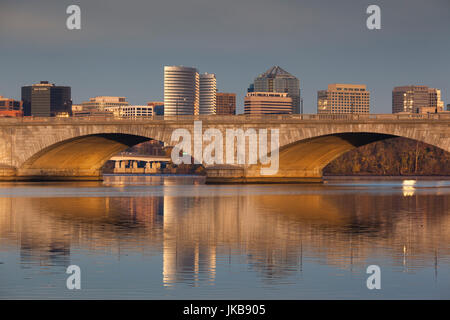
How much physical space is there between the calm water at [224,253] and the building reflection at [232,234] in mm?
39

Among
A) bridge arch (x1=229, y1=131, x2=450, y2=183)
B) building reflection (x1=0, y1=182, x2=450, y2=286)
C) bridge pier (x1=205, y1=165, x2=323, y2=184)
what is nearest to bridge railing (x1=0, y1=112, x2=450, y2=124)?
bridge arch (x1=229, y1=131, x2=450, y2=183)

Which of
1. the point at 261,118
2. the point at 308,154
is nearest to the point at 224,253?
the point at 261,118

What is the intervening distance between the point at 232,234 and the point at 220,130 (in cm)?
6001

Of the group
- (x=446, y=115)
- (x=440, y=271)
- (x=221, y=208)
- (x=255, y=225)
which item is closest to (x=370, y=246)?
(x=440, y=271)

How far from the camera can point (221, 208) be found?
45.3 m

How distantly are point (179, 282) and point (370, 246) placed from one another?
30.5 ft

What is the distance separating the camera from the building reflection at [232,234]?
22.0 metres

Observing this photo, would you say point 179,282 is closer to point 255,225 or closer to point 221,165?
point 255,225

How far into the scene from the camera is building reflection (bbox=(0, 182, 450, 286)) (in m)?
22.0
